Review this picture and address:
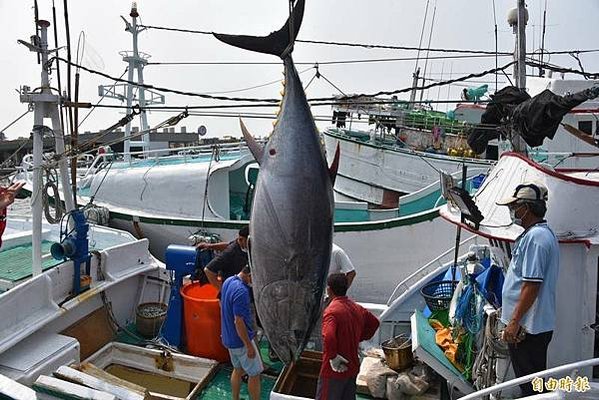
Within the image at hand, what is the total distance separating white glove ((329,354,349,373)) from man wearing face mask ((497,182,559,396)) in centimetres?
113

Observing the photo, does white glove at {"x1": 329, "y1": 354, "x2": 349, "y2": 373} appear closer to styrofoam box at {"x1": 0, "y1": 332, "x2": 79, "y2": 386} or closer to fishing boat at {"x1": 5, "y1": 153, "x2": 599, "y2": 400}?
fishing boat at {"x1": 5, "y1": 153, "x2": 599, "y2": 400}

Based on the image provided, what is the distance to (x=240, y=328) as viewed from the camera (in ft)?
12.8

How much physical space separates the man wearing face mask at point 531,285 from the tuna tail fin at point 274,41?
6.56 ft

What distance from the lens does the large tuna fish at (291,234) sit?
1631 millimetres

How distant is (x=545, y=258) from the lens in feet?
9.95

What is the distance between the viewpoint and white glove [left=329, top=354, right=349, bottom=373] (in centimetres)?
345

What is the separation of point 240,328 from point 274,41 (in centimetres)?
265

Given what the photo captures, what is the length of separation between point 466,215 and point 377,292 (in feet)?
15.3

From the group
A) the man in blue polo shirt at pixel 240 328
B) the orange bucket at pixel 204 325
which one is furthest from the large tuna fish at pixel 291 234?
the orange bucket at pixel 204 325

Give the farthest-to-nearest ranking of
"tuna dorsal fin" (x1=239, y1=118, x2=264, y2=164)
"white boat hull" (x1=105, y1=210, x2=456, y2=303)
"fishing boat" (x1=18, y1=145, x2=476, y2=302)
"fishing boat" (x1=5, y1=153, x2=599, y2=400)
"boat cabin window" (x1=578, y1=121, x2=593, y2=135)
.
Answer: "boat cabin window" (x1=578, y1=121, x2=593, y2=135)
"fishing boat" (x1=18, y1=145, x2=476, y2=302)
"white boat hull" (x1=105, y1=210, x2=456, y2=303)
"fishing boat" (x1=5, y1=153, x2=599, y2=400)
"tuna dorsal fin" (x1=239, y1=118, x2=264, y2=164)

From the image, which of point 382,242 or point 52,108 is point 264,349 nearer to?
point 382,242

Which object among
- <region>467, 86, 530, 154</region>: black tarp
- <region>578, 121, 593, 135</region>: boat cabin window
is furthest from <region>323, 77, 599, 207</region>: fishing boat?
<region>467, 86, 530, 154</region>: black tarp

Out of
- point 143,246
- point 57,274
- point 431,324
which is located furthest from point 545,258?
point 143,246

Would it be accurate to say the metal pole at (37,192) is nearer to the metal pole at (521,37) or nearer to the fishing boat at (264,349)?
the fishing boat at (264,349)
